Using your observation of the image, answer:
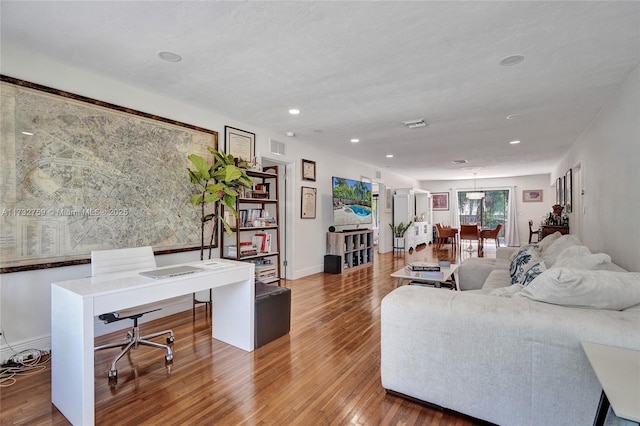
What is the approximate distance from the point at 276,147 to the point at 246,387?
3.63 meters

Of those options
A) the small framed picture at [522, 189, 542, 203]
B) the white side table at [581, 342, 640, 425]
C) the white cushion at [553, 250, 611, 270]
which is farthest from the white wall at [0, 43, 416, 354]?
the small framed picture at [522, 189, 542, 203]

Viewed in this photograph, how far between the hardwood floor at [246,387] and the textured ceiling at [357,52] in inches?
96.5

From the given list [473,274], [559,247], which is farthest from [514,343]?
[473,274]

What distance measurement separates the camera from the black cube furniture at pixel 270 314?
2748mm

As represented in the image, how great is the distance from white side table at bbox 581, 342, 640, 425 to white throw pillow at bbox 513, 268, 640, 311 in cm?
30

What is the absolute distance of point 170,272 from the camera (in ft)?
7.62

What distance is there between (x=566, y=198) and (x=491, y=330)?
19.7ft

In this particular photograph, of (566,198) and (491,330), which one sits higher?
(566,198)

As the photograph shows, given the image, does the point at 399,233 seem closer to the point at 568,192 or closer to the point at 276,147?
the point at 568,192

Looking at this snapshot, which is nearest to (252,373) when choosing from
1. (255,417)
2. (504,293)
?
(255,417)

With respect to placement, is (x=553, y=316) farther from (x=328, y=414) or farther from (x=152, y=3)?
(x=152, y=3)

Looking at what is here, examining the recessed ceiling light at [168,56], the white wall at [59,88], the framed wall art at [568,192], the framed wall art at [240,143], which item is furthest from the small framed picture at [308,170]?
the framed wall art at [568,192]

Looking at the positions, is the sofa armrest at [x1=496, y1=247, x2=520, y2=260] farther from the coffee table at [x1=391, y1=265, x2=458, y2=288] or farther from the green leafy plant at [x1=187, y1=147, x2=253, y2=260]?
the green leafy plant at [x1=187, y1=147, x2=253, y2=260]

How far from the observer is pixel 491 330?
5.34ft
